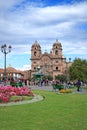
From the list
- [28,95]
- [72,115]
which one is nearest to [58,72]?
[28,95]

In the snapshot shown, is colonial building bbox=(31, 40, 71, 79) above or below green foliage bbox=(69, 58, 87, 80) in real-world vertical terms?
above

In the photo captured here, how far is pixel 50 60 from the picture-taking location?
158m

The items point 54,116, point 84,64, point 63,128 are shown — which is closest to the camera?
point 63,128

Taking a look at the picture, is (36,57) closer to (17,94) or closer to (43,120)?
(17,94)

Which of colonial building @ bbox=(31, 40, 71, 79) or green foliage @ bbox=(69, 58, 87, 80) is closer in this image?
green foliage @ bbox=(69, 58, 87, 80)

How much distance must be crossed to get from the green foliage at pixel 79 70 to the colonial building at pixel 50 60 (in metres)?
65.5

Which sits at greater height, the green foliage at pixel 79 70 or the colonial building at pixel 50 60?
the colonial building at pixel 50 60

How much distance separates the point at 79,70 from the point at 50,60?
241 ft

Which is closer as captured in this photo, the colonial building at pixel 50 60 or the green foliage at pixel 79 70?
the green foliage at pixel 79 70

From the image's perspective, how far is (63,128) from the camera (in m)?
10.9

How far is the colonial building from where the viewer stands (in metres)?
156

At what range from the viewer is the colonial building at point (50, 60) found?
512 ft

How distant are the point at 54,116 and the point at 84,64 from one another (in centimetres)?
7592

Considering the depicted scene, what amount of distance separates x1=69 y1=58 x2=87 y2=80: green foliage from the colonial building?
65.5 metres
